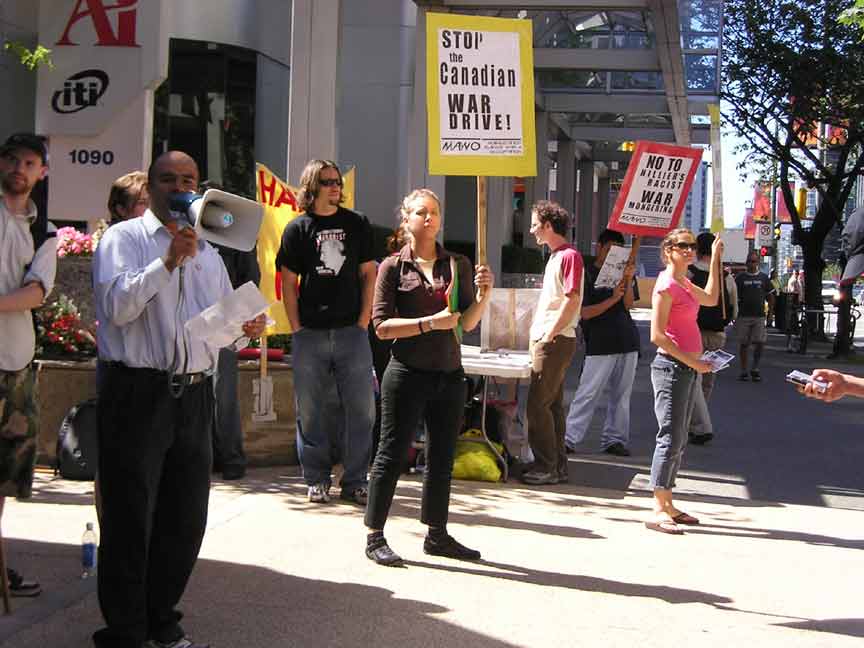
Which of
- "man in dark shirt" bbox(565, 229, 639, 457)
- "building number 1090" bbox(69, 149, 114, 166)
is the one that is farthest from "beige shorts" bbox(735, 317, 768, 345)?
"building number 1090" bbox(69, 149, 114, 166)

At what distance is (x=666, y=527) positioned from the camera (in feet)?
24.6

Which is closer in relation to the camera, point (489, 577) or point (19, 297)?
point (19, 297)

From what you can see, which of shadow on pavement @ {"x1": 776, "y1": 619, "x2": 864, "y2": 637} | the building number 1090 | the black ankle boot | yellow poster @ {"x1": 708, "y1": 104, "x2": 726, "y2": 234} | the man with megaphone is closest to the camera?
the man with megaphone

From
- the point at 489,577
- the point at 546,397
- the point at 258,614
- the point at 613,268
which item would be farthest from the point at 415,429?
the point at 613,268

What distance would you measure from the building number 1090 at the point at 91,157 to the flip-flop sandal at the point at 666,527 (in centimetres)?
661

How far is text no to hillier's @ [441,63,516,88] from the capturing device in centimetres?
754

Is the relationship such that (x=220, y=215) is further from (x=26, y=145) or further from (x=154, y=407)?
(x=26, y=145)

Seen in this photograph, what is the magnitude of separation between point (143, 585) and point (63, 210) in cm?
776

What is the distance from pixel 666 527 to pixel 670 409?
28.3 inches

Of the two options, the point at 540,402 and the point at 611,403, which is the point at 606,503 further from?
the point at 611,403

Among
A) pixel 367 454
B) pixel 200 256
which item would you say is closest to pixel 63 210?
pixel 367 454

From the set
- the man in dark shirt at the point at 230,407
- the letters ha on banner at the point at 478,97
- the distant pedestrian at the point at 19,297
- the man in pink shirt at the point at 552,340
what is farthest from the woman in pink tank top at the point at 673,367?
the distant pedestrian at the point at 19,297

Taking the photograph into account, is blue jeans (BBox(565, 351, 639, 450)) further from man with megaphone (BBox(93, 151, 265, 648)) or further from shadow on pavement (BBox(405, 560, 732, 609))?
man with megaphone (BBox(93, 151, 265, 648))

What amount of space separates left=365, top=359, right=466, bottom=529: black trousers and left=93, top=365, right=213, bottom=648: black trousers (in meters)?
1.66
